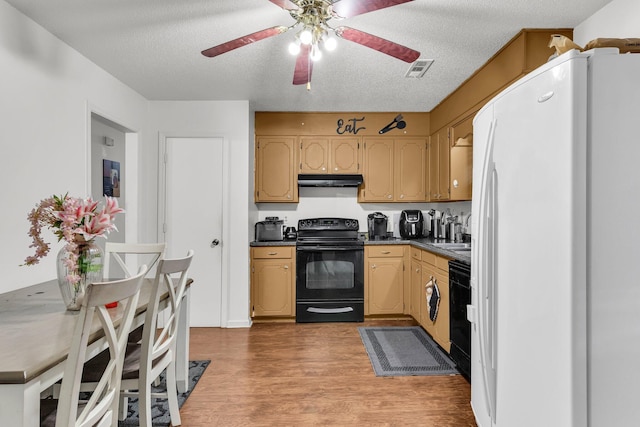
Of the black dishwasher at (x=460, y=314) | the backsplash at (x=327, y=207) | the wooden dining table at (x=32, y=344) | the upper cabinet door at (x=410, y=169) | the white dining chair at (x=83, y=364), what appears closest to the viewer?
the wooden dining table at (x=32, y=344)

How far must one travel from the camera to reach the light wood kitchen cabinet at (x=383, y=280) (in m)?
4.11

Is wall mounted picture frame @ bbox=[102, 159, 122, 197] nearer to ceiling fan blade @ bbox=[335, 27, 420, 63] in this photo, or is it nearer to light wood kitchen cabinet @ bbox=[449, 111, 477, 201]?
ceiling fan blade @ bbox=[335, 27, 420, 63]

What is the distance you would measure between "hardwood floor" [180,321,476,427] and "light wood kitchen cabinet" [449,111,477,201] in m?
1.70

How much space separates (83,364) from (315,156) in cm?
340

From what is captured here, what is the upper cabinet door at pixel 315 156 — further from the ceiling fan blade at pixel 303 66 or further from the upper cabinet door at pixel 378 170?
the ceiling fan blade at pixel 303 66

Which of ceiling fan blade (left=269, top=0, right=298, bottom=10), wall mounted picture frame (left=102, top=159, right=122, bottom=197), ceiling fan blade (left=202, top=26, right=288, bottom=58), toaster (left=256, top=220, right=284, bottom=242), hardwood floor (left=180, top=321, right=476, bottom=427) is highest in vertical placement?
ceiling fan blade (left=269, top=0, right=298, bottom=10)

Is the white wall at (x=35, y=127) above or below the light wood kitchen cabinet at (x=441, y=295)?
above

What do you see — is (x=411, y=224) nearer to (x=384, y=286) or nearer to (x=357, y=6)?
(x=384, y=286)

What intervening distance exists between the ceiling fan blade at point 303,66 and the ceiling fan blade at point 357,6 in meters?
0.32

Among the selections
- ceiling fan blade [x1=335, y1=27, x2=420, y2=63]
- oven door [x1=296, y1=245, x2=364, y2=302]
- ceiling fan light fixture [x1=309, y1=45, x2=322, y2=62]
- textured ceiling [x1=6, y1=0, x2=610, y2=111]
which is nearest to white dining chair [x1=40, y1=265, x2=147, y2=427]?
ceiling fan light fixture [x1=309, y1=45, x2=322, y2=62]

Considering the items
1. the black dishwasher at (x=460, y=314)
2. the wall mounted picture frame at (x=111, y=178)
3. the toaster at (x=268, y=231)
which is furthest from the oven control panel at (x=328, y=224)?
the wall mounted picture frame at (x=111, y=178)

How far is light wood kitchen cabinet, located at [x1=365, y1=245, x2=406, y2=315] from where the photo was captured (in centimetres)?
411

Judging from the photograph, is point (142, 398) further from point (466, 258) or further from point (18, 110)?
point (466, 258)

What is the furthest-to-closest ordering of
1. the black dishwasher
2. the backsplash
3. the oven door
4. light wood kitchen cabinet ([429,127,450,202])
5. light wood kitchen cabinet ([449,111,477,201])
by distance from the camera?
the backsplash
the oven door
light wood kitchen cabinet ([429,127,450,202])
light wood kitchen cabinet ([449,111,477,201])
the black dishwasher
